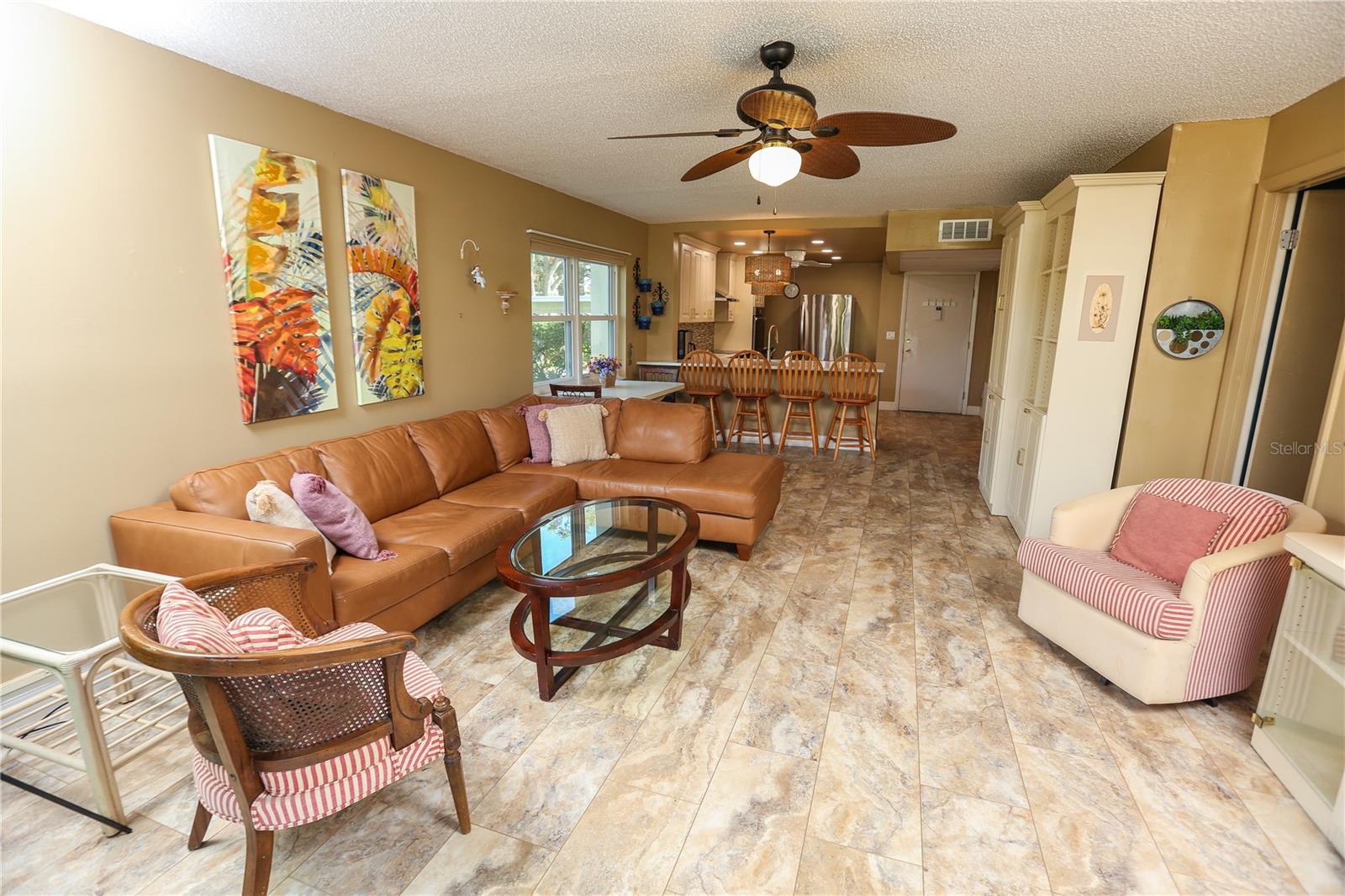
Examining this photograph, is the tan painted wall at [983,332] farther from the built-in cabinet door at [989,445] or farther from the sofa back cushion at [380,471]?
the sofa back cushion at [380,471]

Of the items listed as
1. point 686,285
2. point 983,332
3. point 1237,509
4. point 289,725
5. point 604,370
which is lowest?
point 289,725

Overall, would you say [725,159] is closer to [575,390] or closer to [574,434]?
[574,434]

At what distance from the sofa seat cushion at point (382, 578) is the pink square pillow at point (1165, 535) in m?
2.85

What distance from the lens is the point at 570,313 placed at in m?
5.70

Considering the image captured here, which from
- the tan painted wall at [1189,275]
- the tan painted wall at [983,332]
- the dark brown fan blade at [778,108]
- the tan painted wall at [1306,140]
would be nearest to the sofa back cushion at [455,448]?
the dark brown fan blade at [778,108]

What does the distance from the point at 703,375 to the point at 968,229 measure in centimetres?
282

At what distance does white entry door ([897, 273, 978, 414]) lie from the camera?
838cm

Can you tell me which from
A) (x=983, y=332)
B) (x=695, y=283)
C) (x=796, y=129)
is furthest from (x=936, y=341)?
(x=796, y=129)

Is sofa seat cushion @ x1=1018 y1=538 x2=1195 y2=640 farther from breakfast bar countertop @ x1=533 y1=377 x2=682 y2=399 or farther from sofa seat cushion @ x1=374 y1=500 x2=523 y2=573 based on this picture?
breakfast bar countertop @ x1=533 y1=377 x2=682 y2=399

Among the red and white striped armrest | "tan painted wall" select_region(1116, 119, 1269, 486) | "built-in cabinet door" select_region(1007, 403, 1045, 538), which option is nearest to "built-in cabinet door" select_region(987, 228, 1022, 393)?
"built-in cabinet door" select_region(1007, 403, 1045, 538)

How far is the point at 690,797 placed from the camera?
1819 mm

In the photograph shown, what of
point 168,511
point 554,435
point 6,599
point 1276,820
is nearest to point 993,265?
point 554,435

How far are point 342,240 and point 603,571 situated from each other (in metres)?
2.21

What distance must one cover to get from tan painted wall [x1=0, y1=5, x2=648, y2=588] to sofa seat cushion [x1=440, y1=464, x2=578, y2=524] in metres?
0.82
